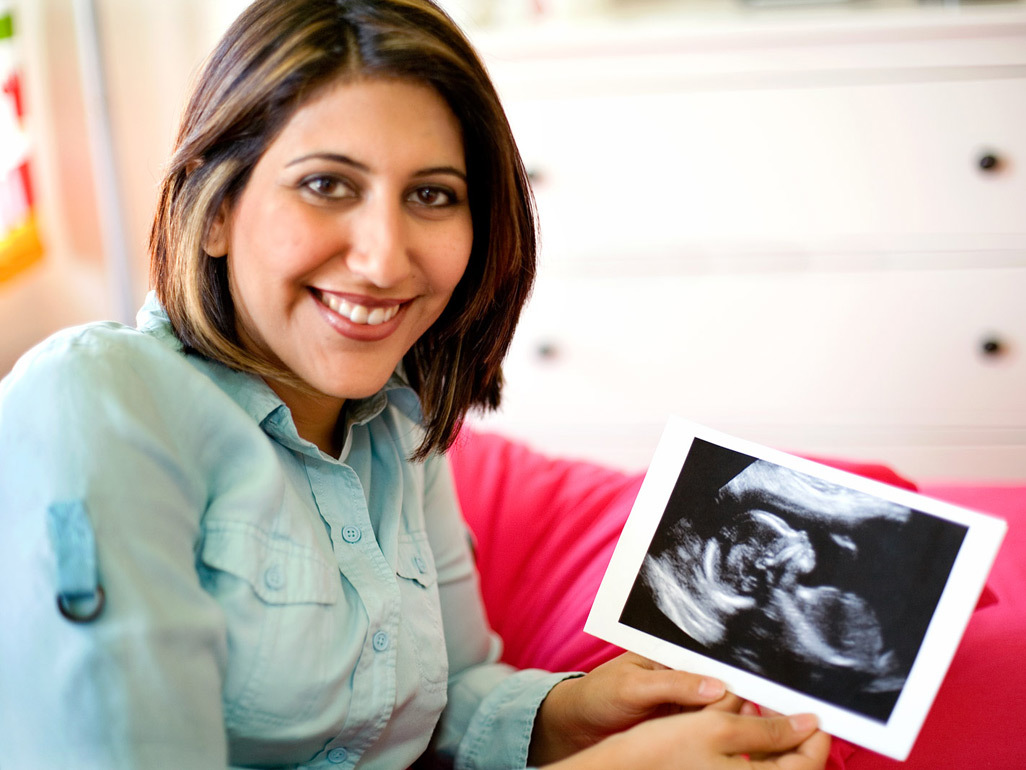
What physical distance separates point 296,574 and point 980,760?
1.91ft

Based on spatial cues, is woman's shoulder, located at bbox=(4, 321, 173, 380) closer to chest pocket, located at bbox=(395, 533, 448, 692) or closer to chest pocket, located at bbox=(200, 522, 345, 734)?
chest pocket, located at bbox=(200, 522, 345, 734)

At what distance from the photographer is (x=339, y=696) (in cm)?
66

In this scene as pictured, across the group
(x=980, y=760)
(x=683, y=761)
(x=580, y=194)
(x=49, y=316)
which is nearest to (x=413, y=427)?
(x=683, y=761)

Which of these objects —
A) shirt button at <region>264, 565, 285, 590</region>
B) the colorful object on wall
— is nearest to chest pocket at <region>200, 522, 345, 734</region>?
shirt button at <region>264, 565, 285, 590</region>

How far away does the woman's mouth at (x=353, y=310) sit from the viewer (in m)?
0.69

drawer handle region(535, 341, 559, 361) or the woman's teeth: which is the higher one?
drawer handle region(535, 341, 559, 361)

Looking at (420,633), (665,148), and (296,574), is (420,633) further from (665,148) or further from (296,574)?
(665,148)

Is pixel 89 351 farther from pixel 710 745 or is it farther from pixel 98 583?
pixel 710 745

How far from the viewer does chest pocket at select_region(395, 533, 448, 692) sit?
749 millimetres

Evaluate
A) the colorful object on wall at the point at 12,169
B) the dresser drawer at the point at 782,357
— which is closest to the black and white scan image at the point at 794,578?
the dresser drawer at the point at 782,357

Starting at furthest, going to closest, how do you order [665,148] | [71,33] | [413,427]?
[71,33]
[665,148]
[413,427]

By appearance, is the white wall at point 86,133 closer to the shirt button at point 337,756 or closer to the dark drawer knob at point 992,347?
the shirt button at point 337,756

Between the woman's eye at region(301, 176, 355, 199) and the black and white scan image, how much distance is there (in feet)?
1.09

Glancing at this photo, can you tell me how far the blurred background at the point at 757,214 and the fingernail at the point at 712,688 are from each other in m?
1.14
